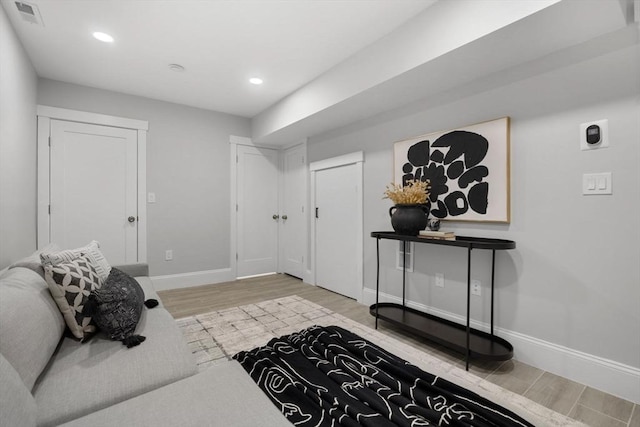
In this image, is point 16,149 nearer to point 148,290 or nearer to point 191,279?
point 148,290

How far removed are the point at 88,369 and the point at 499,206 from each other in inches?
104

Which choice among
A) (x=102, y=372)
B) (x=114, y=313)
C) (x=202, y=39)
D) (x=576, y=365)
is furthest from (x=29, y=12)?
(x=576, y=365)

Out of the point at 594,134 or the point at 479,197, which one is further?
the point at 479,197

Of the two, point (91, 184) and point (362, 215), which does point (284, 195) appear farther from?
point (91, 184)

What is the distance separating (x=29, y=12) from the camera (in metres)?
2.14

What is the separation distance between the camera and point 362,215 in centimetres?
342

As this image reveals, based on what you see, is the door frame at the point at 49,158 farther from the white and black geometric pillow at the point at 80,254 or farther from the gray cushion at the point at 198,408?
the gray cushion at the point at 198,408

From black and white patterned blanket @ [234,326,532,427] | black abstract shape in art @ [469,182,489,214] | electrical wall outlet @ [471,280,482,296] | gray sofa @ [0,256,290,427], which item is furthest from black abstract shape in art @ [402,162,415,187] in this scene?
gray sofa @ [0,256,290,427]

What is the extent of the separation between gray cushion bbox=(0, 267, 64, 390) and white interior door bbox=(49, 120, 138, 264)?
240cm

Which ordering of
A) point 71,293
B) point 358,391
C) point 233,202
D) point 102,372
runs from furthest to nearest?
point 233,202 → point 71,293 → point 358,391 → point 102,372

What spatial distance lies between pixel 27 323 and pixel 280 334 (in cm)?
170

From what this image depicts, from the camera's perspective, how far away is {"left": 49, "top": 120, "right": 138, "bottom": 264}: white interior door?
3305mm

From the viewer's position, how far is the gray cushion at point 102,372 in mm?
997

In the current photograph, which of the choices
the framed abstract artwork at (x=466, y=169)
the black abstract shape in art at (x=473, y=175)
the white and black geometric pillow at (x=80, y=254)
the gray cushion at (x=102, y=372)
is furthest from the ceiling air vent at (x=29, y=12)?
the black abstract shape in art at (x=473, y=175)
